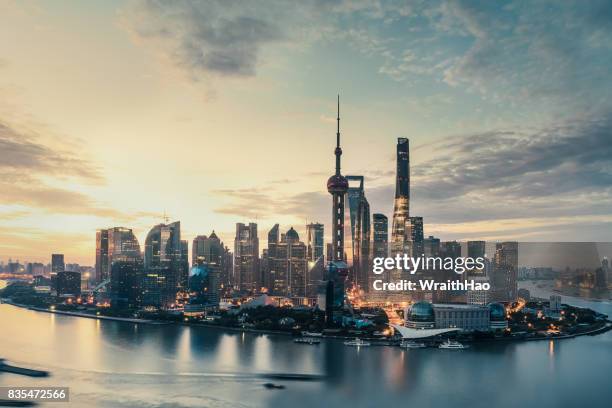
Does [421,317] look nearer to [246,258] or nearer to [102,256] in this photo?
[246,258]

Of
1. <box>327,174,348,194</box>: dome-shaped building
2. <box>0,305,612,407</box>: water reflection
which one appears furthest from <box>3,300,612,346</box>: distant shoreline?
<box>327,174,348,194</box>: dome-shaped building

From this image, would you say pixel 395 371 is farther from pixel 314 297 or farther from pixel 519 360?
pixel 314 297

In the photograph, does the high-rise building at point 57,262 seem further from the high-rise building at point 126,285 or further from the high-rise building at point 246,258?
the high-rise building at point 126,285

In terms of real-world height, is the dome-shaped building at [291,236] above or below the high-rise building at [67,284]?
above

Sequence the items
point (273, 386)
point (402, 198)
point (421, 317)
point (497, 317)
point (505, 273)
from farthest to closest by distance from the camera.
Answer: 1. point (402, 198)
2. point (505, 273)
3. point (497, 317)
4. point (421, 317)
5. point (273, 386)

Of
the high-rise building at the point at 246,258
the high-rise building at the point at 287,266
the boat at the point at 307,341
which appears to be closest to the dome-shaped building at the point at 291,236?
the high-rise building at the point at 287,266

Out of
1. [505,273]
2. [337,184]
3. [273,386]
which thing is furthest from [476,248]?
[273,386]

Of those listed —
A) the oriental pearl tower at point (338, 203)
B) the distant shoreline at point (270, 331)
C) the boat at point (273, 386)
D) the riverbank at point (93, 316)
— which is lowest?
the riverbank at point (93, 316)

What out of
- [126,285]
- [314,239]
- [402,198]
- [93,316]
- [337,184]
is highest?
[402,198]
